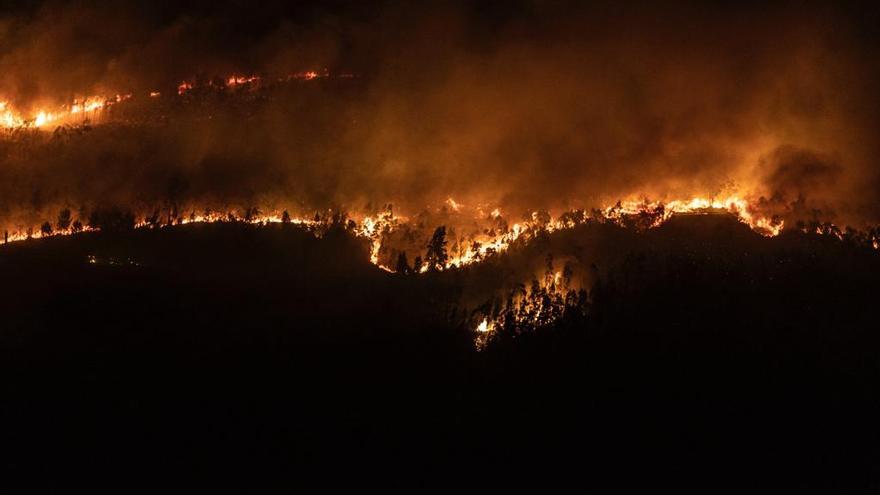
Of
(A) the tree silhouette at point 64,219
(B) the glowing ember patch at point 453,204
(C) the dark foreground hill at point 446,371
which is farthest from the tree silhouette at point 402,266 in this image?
(A) the tree silhouette at point 64,219

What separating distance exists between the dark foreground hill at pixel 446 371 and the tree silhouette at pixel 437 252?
56 centimetres

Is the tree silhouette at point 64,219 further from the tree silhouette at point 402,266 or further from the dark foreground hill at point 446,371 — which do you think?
the tree silhouette at point 402,266

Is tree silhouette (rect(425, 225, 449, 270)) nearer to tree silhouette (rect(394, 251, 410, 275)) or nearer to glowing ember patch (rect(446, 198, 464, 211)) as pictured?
tree silhouette (rect(394, 251, 410, 275))

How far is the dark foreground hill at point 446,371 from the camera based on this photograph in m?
16.7

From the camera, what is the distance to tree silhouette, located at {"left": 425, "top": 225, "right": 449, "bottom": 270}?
21438 mm

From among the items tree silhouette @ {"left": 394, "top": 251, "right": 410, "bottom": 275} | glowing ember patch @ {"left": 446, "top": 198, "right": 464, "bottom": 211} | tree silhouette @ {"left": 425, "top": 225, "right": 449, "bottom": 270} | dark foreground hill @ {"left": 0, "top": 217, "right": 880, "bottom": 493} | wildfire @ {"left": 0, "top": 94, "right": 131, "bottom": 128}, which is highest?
wildfire @ {"left": 0, "top": 94, "right": 131, "bottom": 128}

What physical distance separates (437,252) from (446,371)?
433cm

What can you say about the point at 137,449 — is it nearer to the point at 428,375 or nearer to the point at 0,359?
the point at 0,359

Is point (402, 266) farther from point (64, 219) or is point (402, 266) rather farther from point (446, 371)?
point (64, 219)

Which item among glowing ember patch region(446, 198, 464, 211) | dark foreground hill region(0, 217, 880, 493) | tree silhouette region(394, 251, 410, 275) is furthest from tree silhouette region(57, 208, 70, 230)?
glowing ember patch region(446, 198, 464, 211)

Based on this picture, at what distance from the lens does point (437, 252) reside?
71.2 feet

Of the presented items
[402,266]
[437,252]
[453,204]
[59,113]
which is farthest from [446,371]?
[59,113]

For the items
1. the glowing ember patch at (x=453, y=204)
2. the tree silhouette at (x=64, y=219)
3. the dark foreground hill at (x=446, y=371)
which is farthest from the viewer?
the tree silhouette at (x=64, y=219)

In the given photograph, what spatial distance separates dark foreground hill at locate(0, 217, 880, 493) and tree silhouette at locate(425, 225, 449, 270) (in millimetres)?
555
